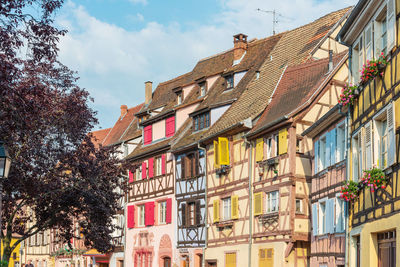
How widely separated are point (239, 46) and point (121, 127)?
14.3 metres

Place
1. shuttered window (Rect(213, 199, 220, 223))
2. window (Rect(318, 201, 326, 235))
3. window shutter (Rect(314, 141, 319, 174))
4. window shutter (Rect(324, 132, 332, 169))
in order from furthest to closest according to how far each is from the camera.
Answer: shuttered window (Rect(213, 199, 220, 223)) < window shutter (Rect(314, 141, 319, 174)) < window (Rect(318, 201, 326, 235)) < window shutter (Rect(324, 132, 332, 169))

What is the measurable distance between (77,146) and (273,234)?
819 centimetres

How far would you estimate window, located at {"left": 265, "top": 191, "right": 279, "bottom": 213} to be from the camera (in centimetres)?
2580

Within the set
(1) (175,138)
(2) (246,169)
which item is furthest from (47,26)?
(1) (175,138)

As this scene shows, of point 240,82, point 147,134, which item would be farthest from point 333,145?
point 147,134

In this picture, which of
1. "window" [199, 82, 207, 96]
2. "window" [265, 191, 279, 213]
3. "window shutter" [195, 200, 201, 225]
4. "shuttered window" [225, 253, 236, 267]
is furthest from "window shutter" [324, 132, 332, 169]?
"window" [199, 82, 207, 96]

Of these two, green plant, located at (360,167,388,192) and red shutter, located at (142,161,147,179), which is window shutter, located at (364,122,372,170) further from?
red shutter, located at (142,161,147,179)

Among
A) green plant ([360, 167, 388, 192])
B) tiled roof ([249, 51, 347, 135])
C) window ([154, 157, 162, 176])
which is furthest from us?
window ([154, 157, 162, 176])

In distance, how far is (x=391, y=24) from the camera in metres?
13.8

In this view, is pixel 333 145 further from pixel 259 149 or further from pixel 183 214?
pixel 183 214

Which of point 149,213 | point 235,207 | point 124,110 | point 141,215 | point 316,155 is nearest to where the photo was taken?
Answer: point 316,155

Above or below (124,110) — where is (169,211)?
below

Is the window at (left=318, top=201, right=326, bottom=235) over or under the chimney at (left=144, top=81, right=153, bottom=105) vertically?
under

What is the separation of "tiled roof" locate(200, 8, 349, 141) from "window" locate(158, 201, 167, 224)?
6.41m
